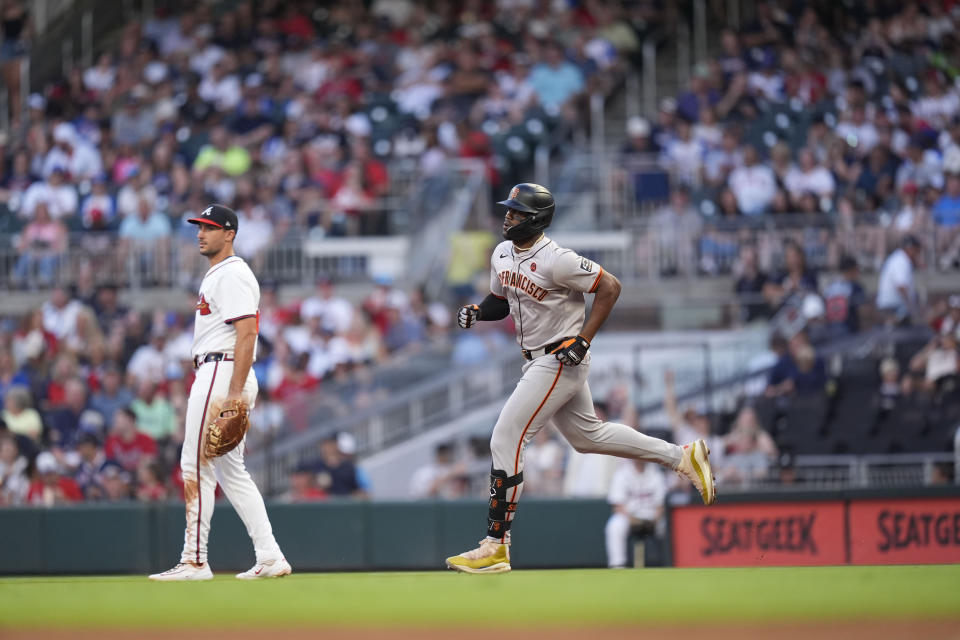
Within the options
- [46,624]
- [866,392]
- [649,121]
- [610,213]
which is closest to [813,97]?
[649,121]

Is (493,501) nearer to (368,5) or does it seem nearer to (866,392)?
(866,392)

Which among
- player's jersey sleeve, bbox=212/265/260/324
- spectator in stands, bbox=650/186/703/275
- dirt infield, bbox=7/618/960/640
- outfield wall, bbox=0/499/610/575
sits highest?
spectator in stands, bbox=650/186/703/275

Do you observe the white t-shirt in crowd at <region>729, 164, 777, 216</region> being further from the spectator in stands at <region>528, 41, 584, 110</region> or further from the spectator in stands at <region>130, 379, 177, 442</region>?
the spectator in stands at <region>130, 379, 177, 442</region>

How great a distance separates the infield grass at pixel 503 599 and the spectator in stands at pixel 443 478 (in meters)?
6.48

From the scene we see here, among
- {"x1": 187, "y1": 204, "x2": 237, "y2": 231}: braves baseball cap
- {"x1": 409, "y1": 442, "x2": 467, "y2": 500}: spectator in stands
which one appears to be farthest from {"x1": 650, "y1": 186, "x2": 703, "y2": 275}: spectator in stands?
{"x1": 187, "y1": 204, "x2": 237, "y2": 231}: braves baseball cap

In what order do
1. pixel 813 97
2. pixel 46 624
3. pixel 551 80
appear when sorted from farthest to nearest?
pixel 551 80
pixel 813 97
pixel 46 624

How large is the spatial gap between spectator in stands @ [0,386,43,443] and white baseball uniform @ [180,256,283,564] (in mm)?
7244

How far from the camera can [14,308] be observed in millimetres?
17203

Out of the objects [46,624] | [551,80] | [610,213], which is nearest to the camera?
[46,624]

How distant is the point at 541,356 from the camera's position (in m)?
7.48

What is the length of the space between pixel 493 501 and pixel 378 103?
41.8 ft

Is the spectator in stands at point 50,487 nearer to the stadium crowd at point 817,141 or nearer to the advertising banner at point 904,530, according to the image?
the stadium crowd at point 817,141

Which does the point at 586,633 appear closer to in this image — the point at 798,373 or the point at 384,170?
the point at 798,373

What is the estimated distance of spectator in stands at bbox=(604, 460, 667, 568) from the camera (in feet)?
39.9
